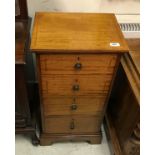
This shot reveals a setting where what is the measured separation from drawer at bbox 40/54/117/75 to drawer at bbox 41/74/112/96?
3cm

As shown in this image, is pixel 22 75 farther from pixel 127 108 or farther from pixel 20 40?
pixel 127 108

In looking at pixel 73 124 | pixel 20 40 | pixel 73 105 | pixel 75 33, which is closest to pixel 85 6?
pixel 75 33

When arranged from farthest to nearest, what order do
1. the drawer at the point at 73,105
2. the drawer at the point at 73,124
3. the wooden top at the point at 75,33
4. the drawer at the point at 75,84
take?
the drawer at the point at 73,124 → the drawer at the point at 73,105 → the drawer at the point at 75,84 → the wooden top at the point at 75,33

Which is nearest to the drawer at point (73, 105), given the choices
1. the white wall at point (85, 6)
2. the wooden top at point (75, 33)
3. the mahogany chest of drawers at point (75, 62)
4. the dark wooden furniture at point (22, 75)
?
the mahogany chest of drawers at point (75, 62)

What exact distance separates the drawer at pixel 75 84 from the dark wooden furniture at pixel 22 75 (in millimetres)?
103

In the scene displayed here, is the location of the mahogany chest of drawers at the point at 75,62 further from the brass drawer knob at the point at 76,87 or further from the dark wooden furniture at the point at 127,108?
the dark wooden furniture at the point at 127,108

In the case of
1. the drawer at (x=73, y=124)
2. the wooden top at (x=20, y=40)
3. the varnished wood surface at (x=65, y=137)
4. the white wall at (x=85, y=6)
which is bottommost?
the varnished wood surface at (x=65, y=137)

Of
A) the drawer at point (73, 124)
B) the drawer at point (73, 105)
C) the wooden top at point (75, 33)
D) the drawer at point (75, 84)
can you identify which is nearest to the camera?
the wooden top at point (75, 33)

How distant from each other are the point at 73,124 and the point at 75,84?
0.35 metres

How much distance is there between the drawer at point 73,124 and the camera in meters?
1.37

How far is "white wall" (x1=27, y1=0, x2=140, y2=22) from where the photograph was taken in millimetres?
1378

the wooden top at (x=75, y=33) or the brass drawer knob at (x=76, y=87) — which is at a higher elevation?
the wooden top at (x=75, y=33)
